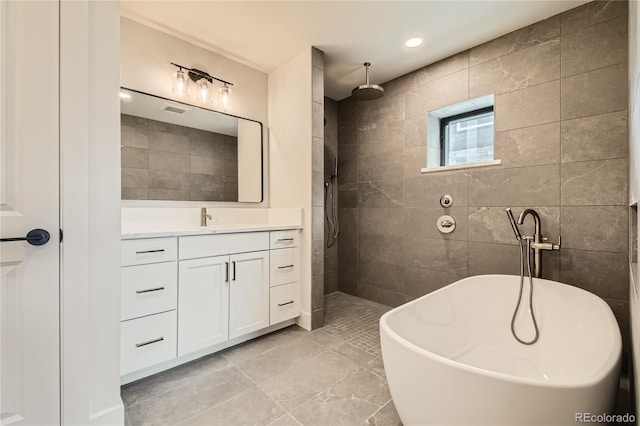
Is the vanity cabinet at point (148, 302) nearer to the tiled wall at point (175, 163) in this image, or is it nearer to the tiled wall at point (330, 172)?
the tiled wall at point (175, 163)

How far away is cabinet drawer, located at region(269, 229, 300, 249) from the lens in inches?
89.2

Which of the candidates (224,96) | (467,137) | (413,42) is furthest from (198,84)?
(467,137)

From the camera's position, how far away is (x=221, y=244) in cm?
195

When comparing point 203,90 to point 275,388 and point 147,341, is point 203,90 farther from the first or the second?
point 275,388

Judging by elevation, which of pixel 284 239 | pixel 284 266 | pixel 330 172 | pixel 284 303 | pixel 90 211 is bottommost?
pixel 284 303

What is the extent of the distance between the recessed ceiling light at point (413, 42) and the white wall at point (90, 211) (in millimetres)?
1979

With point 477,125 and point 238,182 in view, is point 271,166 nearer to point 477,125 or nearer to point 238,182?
point 238,182

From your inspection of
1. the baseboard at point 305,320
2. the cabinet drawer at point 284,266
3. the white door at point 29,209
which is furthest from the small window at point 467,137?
the white door at point 29,209

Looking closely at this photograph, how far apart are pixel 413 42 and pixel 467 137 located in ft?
3.28

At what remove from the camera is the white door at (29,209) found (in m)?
1.05

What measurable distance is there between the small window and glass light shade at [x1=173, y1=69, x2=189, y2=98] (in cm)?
236

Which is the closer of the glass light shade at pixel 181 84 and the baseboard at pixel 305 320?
the glass light shade at pixel 181 84

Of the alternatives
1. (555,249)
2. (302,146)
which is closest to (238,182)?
(302,146)

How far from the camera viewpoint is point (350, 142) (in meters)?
3.36
